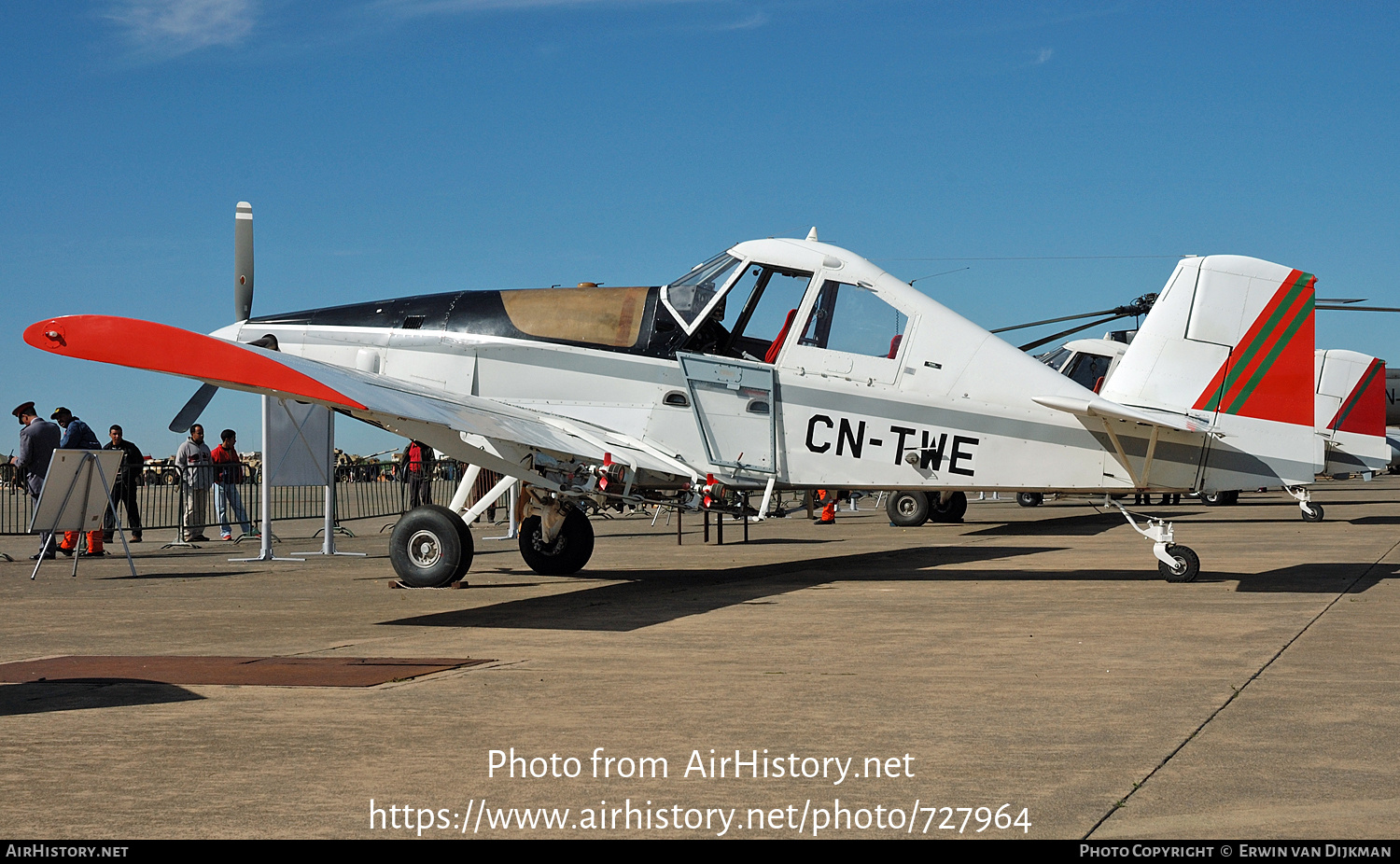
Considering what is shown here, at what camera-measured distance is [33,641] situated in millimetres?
8258

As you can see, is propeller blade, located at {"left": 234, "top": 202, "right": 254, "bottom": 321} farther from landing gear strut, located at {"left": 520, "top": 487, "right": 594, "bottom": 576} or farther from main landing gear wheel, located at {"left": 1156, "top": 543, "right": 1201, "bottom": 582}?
main landing gear wheel, located at {"left": 1156, "top": 543, "right": 1201, "bottom": 582}

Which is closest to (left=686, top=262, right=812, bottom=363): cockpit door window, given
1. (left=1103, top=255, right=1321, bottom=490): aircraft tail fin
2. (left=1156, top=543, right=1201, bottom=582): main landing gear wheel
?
(left=1103, top=255, right=1321, bottom=490): aircraft tail fin

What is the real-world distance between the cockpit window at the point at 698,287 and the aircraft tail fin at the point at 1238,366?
3.88m

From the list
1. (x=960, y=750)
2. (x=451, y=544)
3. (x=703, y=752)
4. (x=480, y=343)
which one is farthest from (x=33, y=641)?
(x=960, y=750)

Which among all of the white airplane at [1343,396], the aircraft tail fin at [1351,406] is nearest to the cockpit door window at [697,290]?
the white airplane at [1343,396]

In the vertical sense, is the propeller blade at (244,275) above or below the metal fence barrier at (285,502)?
above

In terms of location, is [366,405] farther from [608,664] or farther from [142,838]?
[142,838]

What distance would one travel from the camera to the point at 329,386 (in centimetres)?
922

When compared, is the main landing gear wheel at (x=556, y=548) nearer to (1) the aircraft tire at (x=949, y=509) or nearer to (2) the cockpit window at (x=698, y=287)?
(2) the cockpit window at (x=698, y=287)

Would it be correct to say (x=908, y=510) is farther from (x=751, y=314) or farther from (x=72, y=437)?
(x=72, y=437)

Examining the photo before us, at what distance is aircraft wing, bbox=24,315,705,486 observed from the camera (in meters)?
8.34

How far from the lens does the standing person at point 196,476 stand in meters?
20.9

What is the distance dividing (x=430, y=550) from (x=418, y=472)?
14203mm

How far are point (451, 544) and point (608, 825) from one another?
767 centimetres
